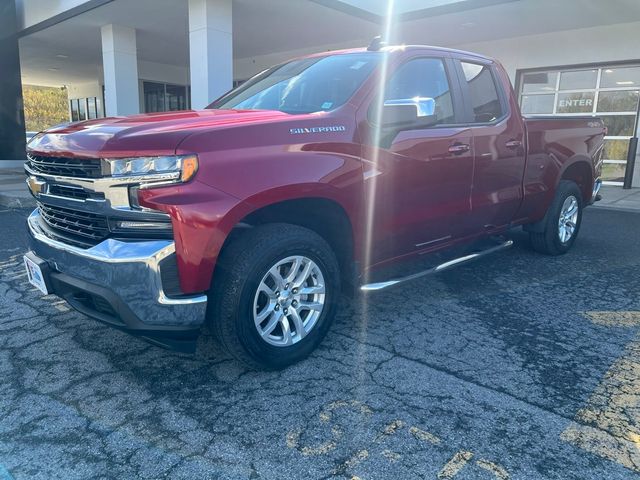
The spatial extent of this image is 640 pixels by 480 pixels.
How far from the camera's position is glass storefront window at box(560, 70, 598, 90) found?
12727mm

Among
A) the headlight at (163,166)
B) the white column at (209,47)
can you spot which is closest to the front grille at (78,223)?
the headlight at (163,166)

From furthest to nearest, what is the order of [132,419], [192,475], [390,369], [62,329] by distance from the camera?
[62,329] → [390,369] → [132,419] → [192,475]

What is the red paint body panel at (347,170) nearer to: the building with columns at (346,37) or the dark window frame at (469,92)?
the dark window frame at (469,92)

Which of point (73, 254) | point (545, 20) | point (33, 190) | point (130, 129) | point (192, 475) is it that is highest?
point (545, 20)

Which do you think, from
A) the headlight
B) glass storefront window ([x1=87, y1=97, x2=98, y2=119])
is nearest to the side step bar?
the headlight

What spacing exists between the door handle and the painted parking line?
71.5 inches

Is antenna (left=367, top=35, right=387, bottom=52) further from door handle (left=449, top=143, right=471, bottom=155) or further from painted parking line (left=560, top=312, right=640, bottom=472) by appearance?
painted parking line (left=560, top=312, right=640, bottom=472)

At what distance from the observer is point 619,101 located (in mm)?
12484

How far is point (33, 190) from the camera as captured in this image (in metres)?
3.26

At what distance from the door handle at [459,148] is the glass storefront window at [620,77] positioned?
10831mm

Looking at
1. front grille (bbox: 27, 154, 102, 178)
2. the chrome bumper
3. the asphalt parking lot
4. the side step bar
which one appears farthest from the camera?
the side step bar

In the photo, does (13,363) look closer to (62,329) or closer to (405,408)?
(62,329)

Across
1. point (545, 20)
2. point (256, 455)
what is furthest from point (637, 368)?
point (545, 20)

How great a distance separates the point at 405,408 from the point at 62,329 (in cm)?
250
